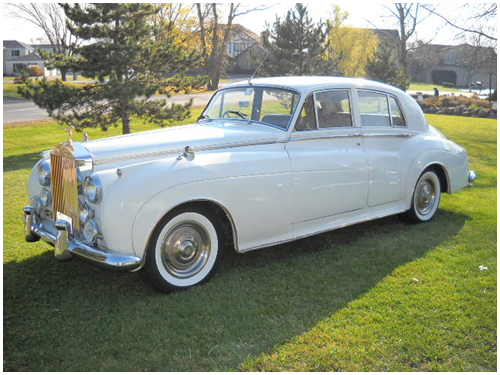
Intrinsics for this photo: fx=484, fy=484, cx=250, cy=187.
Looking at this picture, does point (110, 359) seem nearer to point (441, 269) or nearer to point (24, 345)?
point (24, 345)

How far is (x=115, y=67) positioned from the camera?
467 inches

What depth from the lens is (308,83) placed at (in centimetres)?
517

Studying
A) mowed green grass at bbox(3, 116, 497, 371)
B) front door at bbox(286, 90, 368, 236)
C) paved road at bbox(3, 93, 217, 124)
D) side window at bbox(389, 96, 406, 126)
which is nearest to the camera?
mowed green grass at bbox(3, 116, 497, 371)

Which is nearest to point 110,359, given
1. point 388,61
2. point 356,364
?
point 356,364

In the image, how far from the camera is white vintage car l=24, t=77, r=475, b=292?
3797 millimetres

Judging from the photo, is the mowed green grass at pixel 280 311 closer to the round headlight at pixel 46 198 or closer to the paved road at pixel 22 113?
the round headlight at pixel 46 198

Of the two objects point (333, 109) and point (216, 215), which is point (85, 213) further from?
A: point (333, 109)

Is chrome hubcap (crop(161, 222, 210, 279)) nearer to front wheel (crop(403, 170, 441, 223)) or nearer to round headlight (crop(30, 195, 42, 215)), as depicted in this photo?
round headlight (crop(30, 195, 42, 215))

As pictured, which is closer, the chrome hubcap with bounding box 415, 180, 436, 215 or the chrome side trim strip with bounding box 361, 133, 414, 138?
the chrome side trim strip with bounding box 361, 133, 414, 138

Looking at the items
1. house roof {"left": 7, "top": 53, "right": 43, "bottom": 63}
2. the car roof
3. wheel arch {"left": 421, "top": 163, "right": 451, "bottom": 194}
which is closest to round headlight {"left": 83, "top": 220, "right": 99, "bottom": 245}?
the car roof

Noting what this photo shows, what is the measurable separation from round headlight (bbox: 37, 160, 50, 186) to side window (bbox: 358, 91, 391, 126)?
3.35 meters

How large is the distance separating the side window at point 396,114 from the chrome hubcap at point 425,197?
0.83 meters

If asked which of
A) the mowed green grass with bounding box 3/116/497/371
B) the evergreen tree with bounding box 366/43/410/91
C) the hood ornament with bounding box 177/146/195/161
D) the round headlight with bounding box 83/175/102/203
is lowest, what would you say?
the mowed green grass with bounding box 3/116/497/371

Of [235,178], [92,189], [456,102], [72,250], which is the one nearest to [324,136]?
[235,178]
